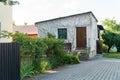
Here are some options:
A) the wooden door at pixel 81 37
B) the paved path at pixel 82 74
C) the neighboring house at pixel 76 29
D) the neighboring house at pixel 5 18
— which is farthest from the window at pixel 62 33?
the paved path at pixel 82 74

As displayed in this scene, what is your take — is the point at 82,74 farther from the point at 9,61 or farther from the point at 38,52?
the point at 9,61

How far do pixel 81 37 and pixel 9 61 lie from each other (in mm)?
22895

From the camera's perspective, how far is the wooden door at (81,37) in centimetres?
3356

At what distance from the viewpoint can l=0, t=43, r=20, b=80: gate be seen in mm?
10580

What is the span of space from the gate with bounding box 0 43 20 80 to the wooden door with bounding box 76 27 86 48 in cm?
2182

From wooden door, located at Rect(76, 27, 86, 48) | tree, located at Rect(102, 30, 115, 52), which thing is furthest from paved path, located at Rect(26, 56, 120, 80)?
tree, located at Rect(102, 30, 115, 52)

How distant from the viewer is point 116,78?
48.4ft

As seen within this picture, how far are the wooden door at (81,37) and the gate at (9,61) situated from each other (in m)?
21.8

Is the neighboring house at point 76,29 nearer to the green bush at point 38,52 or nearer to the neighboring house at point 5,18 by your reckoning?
the green bush at point 38,52

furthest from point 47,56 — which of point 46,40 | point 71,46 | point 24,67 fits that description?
point 71,46

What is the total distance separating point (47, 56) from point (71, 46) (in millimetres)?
13092

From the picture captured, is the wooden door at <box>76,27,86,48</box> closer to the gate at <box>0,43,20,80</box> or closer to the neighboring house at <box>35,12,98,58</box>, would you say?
the neighboring house at <box>35,12,98,58</box>

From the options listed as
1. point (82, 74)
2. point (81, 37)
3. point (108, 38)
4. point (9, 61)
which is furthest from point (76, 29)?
point (9, 61)

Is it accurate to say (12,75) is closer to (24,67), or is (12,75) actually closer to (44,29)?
(24,67)
